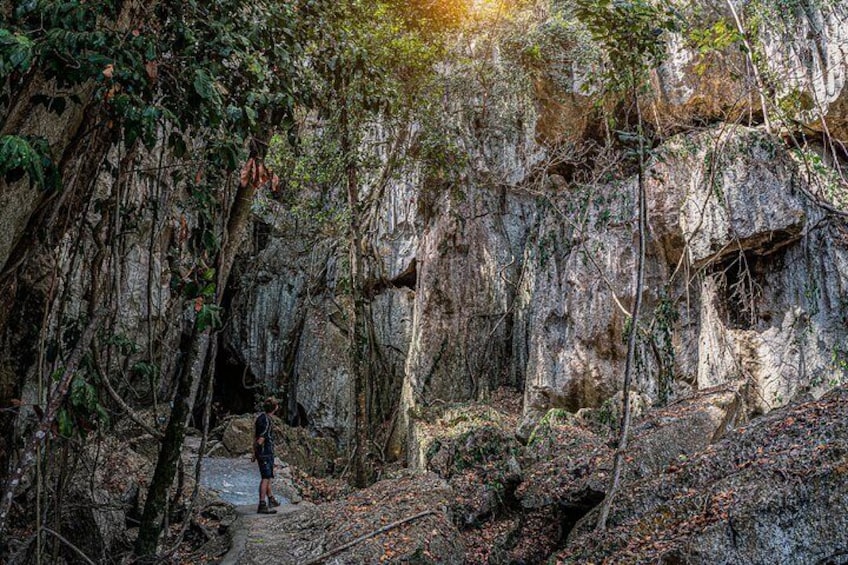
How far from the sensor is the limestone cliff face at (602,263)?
8352 mm

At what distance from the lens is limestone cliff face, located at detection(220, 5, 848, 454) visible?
8.35 m

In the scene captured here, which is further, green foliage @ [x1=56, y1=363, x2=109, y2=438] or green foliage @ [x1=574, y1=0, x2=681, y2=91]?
green foliage @ [x1=574, y1=0, x2=681, y2=91]

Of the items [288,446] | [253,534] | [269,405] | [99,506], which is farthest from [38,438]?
[288,446]

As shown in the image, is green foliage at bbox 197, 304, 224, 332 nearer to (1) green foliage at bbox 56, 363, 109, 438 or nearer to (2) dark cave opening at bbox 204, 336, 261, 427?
(1) green foliage at bbox 56, 363, 109, 438

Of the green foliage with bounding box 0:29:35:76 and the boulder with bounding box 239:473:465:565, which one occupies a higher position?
the green foliage with bounding box 0:29:35:76

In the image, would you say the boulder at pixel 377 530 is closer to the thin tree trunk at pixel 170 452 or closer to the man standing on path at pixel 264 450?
the man standing on path at pixel 264 450

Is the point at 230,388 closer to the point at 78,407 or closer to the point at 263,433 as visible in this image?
the point at 263,433

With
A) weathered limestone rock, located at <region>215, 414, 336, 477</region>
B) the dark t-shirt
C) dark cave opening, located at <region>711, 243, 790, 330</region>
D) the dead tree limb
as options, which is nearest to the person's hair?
the dark t-shirt

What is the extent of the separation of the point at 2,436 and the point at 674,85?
1097cm

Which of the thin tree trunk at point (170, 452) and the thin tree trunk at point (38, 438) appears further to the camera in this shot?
the thin tree trunk at point (170, 452)

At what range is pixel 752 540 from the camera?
3.16 meters

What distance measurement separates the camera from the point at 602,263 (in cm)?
1058

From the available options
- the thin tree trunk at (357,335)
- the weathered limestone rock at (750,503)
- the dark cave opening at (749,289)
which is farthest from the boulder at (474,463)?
the dark cave opening at (749,289)

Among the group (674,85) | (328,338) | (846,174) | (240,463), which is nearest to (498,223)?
(674,85)
